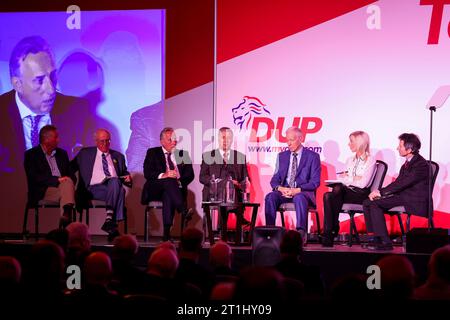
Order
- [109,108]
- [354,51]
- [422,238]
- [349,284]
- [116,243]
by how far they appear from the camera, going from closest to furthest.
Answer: [349,284] < [116,243] < [422,238] < [354,51] < [109,108]

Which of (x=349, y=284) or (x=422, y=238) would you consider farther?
(x=422, y=238)

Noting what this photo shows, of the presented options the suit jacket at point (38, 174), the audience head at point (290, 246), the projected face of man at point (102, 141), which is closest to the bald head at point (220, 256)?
the audience head at point (290, 246)

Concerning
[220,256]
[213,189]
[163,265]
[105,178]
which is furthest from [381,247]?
[163,265]

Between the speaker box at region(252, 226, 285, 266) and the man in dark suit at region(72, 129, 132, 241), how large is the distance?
6.45 feet

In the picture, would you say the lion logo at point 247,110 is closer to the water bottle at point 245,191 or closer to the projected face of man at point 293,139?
the projected face of man at point 293,139

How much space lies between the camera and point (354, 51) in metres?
8.11

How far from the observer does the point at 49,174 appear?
732 centimetres

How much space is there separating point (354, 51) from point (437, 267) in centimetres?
525

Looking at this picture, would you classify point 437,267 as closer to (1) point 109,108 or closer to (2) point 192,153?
(2) point 192,153

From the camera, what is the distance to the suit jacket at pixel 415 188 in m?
6.90

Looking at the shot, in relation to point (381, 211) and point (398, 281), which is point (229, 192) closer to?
Result: point (381, 211)

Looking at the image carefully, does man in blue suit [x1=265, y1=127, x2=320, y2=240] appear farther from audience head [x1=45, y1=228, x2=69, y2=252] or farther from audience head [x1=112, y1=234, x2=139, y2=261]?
audience head [x1=112, y1=234, x2=139, y2=261]

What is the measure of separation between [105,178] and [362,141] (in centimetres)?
278
